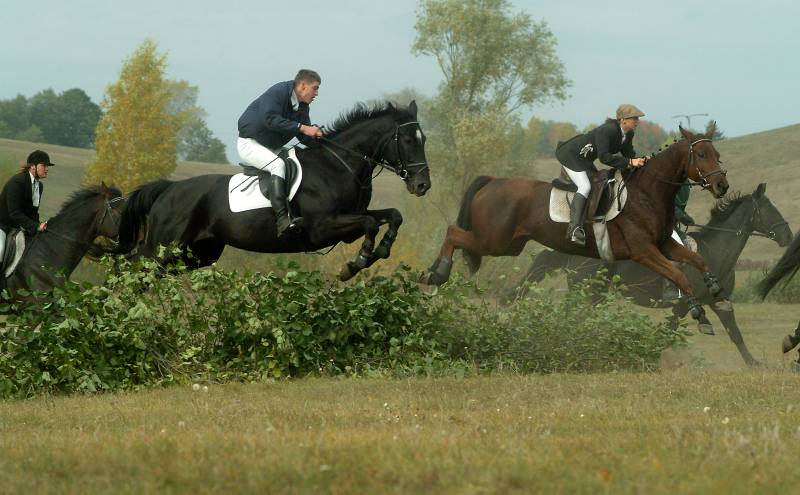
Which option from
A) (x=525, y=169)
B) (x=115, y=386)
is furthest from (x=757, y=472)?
(x=525, y=169)

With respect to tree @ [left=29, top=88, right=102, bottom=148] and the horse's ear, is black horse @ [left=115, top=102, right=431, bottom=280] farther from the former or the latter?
tree @ [left=29, top=88, right=102, bottom=148]

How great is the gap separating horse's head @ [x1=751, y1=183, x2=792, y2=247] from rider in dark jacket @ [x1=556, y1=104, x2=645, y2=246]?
4.28 meters

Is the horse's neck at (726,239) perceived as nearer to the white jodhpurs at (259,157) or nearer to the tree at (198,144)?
the white jodhpurs at (259,157)

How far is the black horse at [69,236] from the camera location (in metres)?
14.8

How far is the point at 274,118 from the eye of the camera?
1156 cm

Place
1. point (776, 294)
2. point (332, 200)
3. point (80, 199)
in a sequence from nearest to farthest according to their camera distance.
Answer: point (332, 200)
point (80, 199)
point (776, 294)

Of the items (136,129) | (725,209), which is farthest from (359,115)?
(136,129)

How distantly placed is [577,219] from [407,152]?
3.10 m

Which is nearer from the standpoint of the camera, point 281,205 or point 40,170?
point 281,205

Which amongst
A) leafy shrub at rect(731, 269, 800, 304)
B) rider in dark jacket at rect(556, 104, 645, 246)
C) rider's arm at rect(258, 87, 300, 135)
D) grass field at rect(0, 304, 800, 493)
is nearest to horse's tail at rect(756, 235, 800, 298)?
rider in dark jacket at rect(556, 104, 645, 246)

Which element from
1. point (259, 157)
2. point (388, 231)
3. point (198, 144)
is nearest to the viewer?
point (388, 231)

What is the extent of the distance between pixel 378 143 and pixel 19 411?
451 cm

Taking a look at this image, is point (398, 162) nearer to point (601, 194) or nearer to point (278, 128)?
point (278, 128)

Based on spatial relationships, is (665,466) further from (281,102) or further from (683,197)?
(683,197)
